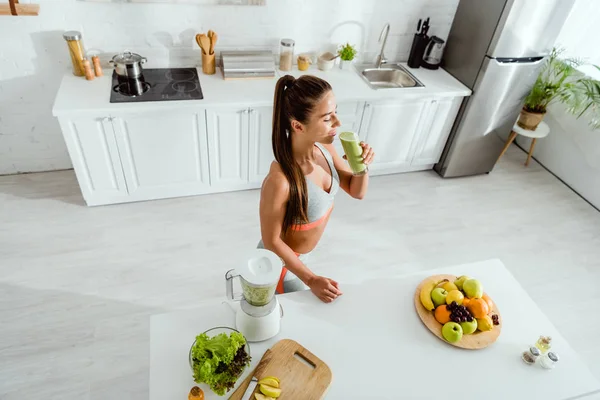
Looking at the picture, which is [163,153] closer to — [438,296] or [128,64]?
[128,64]

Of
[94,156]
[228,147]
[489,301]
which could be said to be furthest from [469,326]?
[94,156]

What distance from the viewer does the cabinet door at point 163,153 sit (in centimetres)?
278

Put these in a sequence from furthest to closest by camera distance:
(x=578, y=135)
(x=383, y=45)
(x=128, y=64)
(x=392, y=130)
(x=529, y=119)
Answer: (x=578, y=135) → (x=529, y=119) → (x=392, y=130) → (x=383, y=45) → (x=128, y=64)

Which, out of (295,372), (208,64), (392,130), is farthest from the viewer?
(392,130)

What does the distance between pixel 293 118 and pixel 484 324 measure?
1006mm

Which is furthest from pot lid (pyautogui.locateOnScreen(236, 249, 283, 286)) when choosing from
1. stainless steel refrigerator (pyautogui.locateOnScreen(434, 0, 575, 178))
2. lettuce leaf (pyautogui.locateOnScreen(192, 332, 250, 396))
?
stainless steel refrigerator (pyautogui.locateOnScreen(434, 0, 575, 178))

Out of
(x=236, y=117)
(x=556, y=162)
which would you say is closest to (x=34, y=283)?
(x=236, y=117)

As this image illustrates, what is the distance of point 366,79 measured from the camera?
10.7 ft

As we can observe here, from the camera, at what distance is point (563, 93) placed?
3520 millimetres

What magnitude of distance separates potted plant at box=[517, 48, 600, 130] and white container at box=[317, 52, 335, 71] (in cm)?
164

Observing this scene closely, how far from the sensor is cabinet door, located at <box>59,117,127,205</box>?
8.79ft

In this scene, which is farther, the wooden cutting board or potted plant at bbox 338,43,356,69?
potted plant at bbox 338,43,356,69

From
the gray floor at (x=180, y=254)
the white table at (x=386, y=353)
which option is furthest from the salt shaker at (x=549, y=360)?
the gray floor at (x=180, y=254)

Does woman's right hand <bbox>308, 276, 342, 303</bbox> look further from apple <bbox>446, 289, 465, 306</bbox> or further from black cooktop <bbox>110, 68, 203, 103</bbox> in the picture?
black cooktop <bbox>110, 68, 203, 103</bbox>
